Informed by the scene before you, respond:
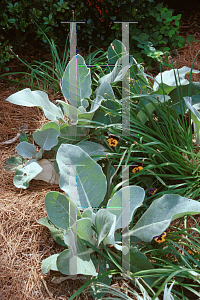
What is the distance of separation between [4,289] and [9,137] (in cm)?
84

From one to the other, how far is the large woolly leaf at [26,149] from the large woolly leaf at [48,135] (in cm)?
6

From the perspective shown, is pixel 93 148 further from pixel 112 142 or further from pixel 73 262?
pixel 73 262

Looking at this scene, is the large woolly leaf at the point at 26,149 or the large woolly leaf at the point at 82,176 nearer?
the large woolly leaf at the point at 82,176

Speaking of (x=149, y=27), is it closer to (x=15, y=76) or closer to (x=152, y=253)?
(x=15, y=76)

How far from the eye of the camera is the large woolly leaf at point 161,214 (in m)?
1.00

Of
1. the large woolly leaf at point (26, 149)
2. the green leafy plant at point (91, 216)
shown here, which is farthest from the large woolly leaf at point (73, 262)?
the large woolly leaf at point (26, 149)

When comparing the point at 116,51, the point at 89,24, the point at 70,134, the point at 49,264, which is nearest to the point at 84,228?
the point at 49,264

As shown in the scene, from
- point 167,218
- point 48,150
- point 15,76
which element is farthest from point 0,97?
point 167,218

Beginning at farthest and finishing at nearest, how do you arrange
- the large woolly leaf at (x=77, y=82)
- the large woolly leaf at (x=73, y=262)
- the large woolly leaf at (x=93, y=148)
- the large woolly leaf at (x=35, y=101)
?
the large woolly leaf at (x=77, y=82), the large woolly leaf at (x=93, y=148), the large woolly leaf at (x=35, y=101), the large woolly leaf at (x=73, y=262)

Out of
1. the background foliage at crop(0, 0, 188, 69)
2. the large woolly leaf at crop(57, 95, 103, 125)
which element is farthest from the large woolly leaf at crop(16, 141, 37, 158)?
the background foliage at crop(0, 0, 188, 69)

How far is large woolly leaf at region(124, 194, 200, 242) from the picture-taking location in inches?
39.4

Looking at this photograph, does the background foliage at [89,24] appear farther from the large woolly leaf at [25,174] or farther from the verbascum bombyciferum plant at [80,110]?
the large woolly leaf at [25,174]

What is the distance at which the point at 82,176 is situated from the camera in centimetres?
112

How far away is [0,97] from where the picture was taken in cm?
176
